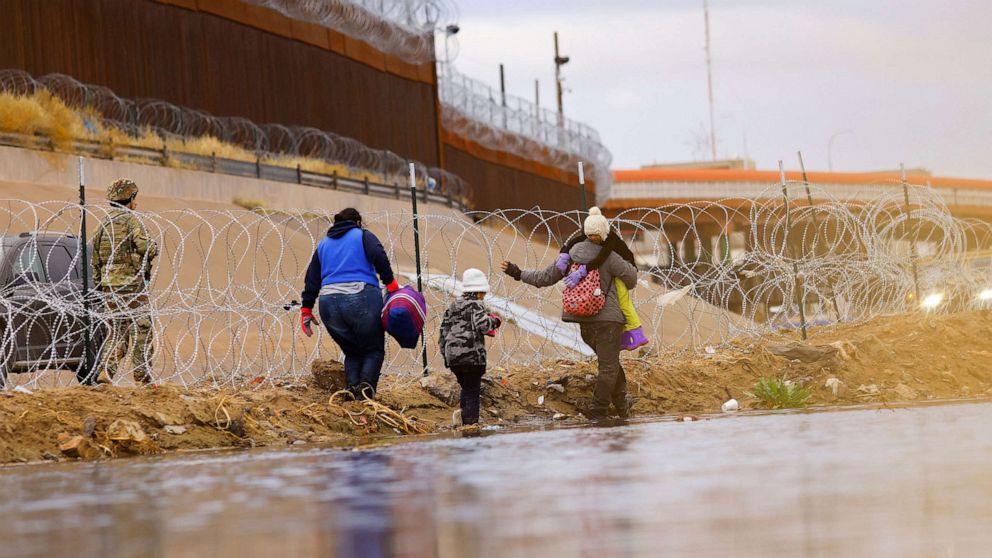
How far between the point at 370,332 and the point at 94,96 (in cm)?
2489

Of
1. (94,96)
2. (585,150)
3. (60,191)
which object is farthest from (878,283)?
(585,150)

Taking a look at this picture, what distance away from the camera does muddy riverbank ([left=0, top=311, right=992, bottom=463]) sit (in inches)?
446

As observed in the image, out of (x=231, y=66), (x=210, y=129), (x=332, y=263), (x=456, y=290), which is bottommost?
(x=456, y=290)

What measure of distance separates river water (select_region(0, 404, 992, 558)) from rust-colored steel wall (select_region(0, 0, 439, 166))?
26280mm

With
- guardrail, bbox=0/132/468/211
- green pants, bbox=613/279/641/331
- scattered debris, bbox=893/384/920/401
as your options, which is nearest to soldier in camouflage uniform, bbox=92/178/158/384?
green pants, bbox=613/279/641/331

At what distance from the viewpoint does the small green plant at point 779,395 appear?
13.2m

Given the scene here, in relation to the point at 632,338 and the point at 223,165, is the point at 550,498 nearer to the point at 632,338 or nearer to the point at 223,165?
A: the point at 632,338

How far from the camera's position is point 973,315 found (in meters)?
16.5

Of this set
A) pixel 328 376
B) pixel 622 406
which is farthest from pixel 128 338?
pixel 622 406

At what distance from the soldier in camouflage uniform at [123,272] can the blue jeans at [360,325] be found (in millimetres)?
1941

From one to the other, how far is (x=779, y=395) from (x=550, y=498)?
6.60m

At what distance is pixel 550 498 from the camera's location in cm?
706

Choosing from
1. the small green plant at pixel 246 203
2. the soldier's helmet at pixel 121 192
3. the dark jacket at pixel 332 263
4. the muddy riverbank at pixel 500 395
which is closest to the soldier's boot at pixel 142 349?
the muddy riverbank at pixel 500 395

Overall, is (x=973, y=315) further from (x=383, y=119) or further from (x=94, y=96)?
(x=383, y=119)
